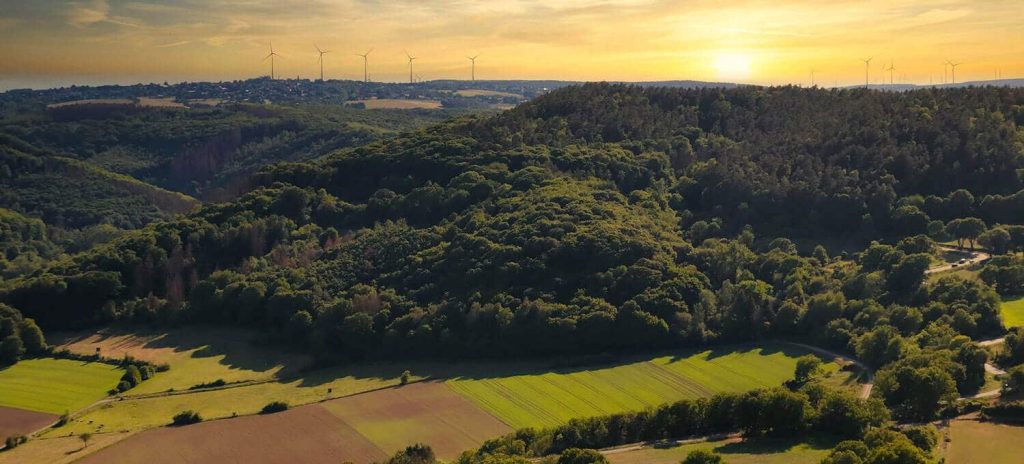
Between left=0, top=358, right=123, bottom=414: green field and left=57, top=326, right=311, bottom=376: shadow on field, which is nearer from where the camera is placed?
left=0, top=358, right=123, bottom=414: green field

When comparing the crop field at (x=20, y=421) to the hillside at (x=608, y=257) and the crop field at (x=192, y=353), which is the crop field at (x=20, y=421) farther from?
the crop field at (x=192, y=353)

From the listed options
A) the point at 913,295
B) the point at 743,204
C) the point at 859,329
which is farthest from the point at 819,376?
the point at 743,204

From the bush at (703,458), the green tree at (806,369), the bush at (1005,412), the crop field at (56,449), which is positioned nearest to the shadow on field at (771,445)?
the bush at (703,458)

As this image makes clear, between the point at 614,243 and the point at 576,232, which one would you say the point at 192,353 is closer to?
the point at 576,232

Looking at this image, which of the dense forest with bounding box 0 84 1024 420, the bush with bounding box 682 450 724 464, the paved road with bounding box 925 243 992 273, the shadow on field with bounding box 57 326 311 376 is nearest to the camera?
the bush with bounding box 682 450 724 464

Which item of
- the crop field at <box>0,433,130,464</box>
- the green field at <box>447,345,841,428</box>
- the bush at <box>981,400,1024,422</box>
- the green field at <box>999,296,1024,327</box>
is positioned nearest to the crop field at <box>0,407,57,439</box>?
the crop field at <box>0,433,130,464</box>

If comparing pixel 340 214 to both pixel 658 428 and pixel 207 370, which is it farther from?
pixel 658 428

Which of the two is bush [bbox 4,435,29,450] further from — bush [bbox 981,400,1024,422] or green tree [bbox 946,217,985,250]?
green tree [bbox 946,217,985,250]

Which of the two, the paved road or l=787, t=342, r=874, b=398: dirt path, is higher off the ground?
the paved road
